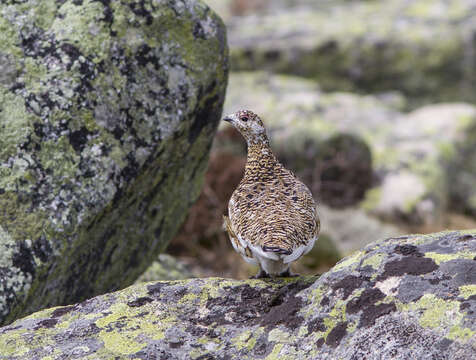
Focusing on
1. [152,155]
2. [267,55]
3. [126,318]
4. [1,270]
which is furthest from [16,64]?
[267,55]

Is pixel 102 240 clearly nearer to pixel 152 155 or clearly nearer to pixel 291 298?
pixel 152 155

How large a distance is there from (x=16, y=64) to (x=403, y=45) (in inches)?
444

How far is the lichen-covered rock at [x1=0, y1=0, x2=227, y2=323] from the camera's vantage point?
3.87m

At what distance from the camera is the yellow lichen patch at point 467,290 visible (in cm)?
263

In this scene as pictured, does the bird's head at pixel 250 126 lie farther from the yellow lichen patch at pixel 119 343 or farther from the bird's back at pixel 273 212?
the yellow lichen patch at pixel 119 343

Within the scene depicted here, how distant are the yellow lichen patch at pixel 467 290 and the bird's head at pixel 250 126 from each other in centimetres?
275

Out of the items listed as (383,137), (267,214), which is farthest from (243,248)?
(383,137)

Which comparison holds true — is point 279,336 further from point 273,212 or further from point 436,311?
point 273,212

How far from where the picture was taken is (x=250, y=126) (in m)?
5.28

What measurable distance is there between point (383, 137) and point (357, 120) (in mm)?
643

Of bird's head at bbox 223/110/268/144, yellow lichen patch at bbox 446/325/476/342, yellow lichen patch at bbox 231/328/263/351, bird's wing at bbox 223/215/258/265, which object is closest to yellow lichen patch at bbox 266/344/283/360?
yellow lichen patch at bbox 231/328/263/351

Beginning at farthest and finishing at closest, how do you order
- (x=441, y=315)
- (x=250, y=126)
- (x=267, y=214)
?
(x=250, y=126)
(x=267, y=214)
(x=441, y=315)

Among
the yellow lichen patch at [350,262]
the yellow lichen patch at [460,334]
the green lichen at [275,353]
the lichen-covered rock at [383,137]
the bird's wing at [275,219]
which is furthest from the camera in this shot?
the lichen-covered rock at [383,137]

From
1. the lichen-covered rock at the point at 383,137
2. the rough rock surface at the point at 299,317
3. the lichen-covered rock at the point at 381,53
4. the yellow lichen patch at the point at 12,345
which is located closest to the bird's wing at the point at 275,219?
the rough rock surface at the point at 299,317
